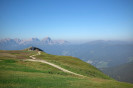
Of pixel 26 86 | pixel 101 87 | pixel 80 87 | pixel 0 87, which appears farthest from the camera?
pixel 101 87

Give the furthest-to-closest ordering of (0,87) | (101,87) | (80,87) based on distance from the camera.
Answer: (101,87) → (80,87) → (0,87)

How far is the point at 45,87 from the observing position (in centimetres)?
2252

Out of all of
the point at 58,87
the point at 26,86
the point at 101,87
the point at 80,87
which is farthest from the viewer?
the point at 101,87

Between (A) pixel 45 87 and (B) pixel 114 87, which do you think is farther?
(B) pixel 114 87

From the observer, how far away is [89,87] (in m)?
25.9

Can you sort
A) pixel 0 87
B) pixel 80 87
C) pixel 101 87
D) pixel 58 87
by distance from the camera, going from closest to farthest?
pixel 0 87, pixel 58 87, pixel 80 87, pixel 101 87

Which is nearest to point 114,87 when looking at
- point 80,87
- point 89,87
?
point 89,87

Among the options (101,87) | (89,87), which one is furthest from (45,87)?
(101,87)

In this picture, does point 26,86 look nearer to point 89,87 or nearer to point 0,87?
point 0,87

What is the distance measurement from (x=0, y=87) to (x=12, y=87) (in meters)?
1.89

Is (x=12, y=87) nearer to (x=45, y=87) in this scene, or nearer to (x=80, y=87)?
(x=45, y=87)

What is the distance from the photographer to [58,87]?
23.6 meters

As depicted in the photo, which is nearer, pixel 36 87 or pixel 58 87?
pixel 36 87

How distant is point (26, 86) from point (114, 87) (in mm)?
21127
